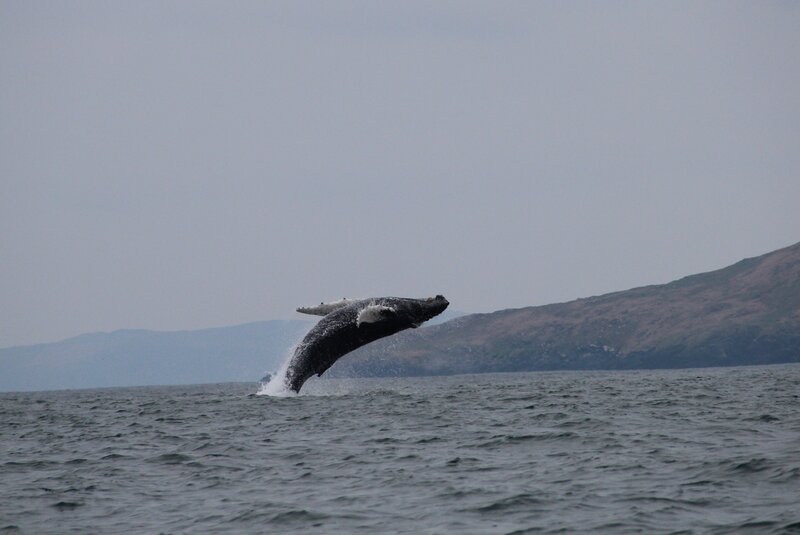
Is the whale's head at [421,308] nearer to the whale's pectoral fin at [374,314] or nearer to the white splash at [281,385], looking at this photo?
the whale's pectoral fin at [374,314]

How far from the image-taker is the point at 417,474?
688 inches

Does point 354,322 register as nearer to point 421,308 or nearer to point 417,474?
point 421,308

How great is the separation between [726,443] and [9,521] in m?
13.3

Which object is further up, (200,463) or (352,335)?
(352,335)

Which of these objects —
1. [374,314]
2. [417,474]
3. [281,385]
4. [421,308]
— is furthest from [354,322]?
[417,474]

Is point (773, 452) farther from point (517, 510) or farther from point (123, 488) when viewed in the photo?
point (123, 488)

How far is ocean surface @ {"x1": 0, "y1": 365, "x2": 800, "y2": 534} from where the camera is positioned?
1396 cm

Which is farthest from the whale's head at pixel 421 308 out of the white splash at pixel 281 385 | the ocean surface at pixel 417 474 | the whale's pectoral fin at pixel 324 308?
the white splash at pixel 281 385

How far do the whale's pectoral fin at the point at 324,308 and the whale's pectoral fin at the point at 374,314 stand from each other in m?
1.58

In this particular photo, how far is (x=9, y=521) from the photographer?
14.7 m

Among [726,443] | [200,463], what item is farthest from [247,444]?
[726,443]

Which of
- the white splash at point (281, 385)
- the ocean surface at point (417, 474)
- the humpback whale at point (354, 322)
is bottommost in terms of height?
the ocean surface at point (417, 474)

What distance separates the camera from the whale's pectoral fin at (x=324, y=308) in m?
30.0

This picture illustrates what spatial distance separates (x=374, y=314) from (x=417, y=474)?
1118 cm
